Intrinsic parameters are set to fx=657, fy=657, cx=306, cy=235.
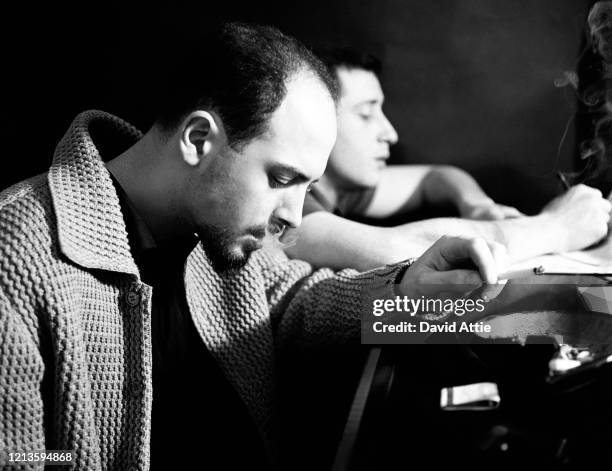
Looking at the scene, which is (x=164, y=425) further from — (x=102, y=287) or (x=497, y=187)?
(x=497, y=187)

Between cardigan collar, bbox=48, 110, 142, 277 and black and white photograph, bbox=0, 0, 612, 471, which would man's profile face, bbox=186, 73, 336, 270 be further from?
cardigan collar, bbox=48, 110, 142, 277

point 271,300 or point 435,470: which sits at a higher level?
point 271,300


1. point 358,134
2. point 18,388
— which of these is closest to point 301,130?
point 18,388

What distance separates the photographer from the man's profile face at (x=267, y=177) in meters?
1.12

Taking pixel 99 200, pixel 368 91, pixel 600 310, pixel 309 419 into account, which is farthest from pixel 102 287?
pixel 368 91

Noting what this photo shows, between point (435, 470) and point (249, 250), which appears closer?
point (435, 470)

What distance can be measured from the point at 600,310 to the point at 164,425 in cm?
74

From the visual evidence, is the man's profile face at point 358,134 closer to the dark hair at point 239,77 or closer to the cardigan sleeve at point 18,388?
the dark hair at point 239,77

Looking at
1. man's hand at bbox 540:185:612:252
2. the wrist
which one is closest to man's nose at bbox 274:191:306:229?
man's hand at bbox 540:185:612:252

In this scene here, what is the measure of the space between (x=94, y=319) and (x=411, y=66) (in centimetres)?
141

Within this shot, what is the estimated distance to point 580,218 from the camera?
1.63m

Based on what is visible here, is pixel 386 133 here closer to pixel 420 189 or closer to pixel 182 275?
pixel 420 189

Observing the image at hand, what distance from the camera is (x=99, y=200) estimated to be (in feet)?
3.55

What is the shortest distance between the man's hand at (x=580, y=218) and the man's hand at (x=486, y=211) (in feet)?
0.37
